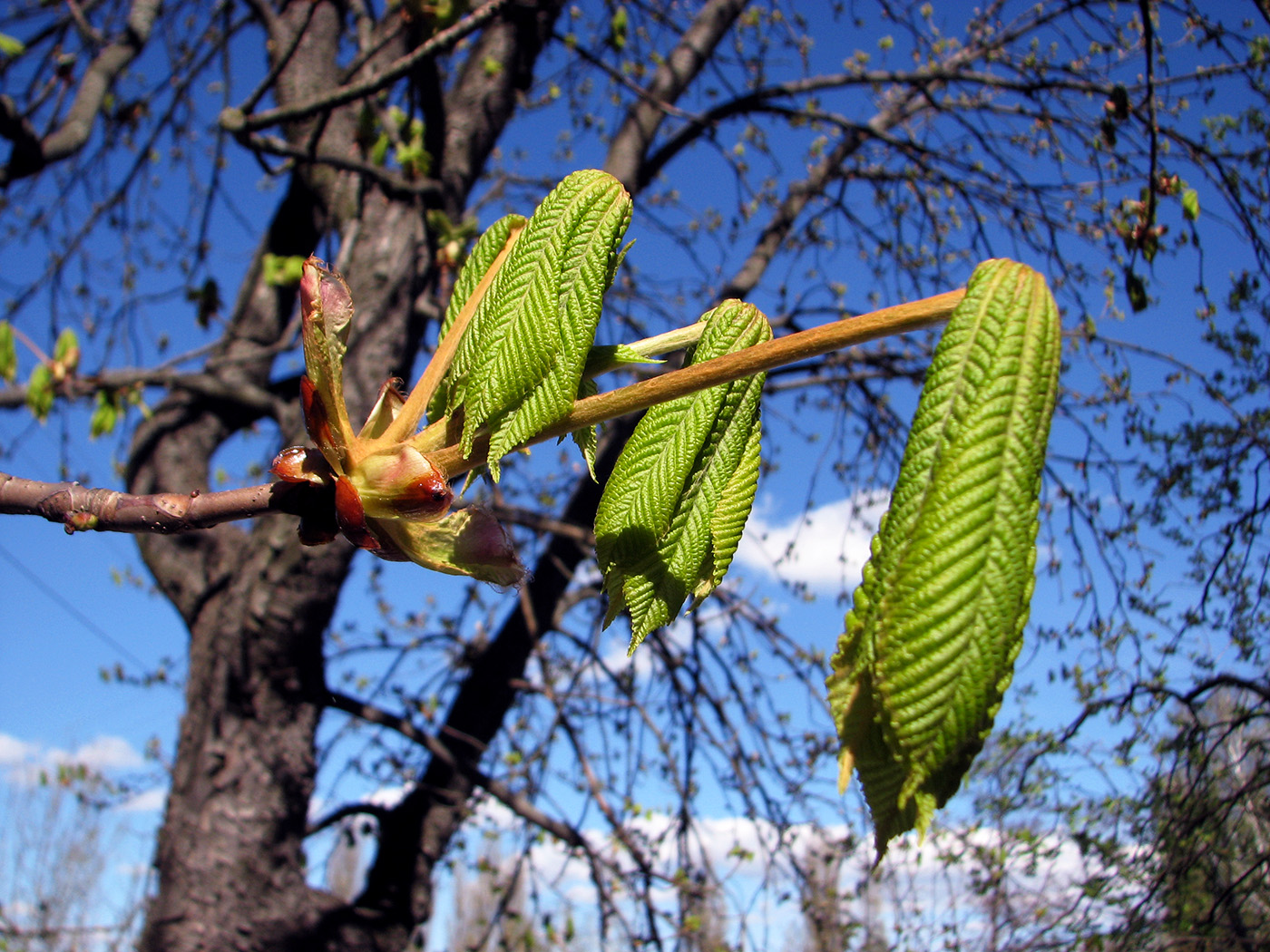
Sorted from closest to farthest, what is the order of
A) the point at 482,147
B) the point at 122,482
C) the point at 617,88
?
the point at 482,147 < the point at 122,482 < the point at 617,88

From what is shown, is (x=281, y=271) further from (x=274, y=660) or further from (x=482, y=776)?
(x=482, y=776)

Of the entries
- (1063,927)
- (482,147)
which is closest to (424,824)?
(1063,927)

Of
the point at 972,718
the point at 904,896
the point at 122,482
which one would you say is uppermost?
the point at 122,482

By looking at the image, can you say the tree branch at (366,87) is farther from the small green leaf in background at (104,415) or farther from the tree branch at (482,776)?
the tree branch at (482,776)

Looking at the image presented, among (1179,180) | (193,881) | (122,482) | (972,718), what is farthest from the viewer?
(122,482)

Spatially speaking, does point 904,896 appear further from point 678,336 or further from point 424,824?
point 678,336
